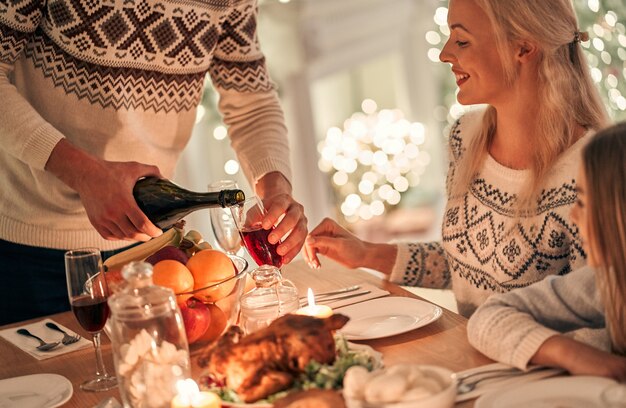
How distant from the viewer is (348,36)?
4289mm

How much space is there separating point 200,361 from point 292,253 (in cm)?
59

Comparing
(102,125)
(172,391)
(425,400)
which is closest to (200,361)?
(172,391)

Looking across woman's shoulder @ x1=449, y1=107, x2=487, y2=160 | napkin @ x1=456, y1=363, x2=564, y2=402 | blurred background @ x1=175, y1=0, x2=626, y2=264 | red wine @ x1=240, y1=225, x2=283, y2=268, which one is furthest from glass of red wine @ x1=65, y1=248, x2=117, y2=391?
blurred background @ x1=175, y1=0, x2=626, y2=264

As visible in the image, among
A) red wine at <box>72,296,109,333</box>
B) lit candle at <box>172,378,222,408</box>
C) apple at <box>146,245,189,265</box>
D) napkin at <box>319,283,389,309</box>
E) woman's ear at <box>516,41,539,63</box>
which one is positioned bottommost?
napkin at <box>319,283,389,309</box>

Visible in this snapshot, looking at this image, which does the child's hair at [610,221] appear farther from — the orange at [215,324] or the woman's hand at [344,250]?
the woman's hand at [344,250]

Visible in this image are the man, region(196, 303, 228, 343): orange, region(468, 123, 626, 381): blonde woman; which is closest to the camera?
region(468, 123, 626, 381): blonde woman

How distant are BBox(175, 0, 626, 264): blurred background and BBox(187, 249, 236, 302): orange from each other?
2.27 m

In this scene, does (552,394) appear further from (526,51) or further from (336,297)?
(526,51)

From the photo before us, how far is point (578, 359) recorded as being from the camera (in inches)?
44.5

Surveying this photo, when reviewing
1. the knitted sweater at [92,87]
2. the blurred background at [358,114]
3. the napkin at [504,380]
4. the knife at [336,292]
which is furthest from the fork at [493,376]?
the blurred background at [358,114]

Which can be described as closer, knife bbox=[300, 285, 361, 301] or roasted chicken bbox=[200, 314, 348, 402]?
roasted chicken bbox=[200, 314, 348, 402]

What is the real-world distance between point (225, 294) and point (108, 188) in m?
0.40

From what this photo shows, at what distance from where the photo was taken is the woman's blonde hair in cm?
170

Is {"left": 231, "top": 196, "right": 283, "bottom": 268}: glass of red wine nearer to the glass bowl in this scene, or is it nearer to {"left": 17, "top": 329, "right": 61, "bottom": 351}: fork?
the glass bowl
